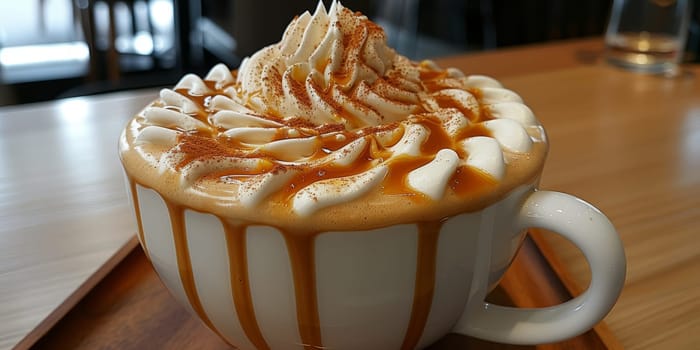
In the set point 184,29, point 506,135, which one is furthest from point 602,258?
point 184,29

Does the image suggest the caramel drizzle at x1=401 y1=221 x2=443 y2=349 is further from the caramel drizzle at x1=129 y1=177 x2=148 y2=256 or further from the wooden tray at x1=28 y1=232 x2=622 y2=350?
the caramel drizzle at x1=129 y1=177 x2=148 y2=256

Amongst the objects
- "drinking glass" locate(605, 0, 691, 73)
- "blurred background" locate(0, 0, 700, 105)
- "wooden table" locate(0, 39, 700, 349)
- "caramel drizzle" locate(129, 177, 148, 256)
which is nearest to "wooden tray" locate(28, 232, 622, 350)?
"wooden table" locate(0, 39, 700, 349)

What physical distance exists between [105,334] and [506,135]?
42cm

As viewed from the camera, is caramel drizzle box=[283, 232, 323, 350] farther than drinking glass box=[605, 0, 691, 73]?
No

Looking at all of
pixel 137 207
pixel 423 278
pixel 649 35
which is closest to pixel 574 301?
pixel 423 278

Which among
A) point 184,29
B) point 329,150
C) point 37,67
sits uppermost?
point 329,150

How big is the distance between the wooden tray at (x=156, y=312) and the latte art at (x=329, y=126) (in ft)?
0.65

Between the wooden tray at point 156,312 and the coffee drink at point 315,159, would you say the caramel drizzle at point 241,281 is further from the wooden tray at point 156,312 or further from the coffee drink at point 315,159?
the wooden tray at point 156,312

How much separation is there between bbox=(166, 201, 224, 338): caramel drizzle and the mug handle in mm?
220

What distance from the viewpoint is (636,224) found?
2.78 feet

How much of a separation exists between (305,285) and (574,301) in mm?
231

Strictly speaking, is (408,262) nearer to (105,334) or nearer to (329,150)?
(329,150)

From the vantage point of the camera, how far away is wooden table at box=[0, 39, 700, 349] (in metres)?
0.68

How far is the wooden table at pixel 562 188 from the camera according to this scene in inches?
26.8
